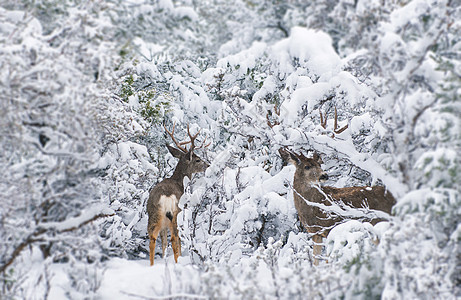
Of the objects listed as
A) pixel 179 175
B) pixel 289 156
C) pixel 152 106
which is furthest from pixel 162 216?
pixel 152 106

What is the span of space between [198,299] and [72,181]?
4.23 feet

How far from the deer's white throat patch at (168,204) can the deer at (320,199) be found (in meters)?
1.74

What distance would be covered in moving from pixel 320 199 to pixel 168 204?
86.0 inches

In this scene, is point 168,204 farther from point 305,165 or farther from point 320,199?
point 320,199

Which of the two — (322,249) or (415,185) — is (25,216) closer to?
(415,185)

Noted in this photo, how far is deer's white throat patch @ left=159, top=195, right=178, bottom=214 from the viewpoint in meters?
8.11

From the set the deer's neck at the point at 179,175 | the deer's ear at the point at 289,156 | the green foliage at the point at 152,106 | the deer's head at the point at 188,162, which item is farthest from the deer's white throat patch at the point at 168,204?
the green foliage at the point at 152,106

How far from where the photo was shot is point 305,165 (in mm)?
7965

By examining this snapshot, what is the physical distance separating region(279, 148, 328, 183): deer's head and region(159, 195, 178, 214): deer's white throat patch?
5.67ft

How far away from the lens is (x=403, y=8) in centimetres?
416

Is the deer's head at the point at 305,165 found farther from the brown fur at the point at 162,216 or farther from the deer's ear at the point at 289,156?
the brown fur at the point at 162,216

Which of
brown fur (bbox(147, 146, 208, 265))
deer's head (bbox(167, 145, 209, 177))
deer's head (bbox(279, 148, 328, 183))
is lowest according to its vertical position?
brown fur (bbox(147, 146, 208, 265))

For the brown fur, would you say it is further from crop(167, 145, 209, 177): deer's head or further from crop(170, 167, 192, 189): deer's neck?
crop(167, 145, 209, 177): deer's head

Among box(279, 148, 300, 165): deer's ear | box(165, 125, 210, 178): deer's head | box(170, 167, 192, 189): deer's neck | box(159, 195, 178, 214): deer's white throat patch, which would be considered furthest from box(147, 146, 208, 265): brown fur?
box(279, 148, 300, 165): deer's ear
